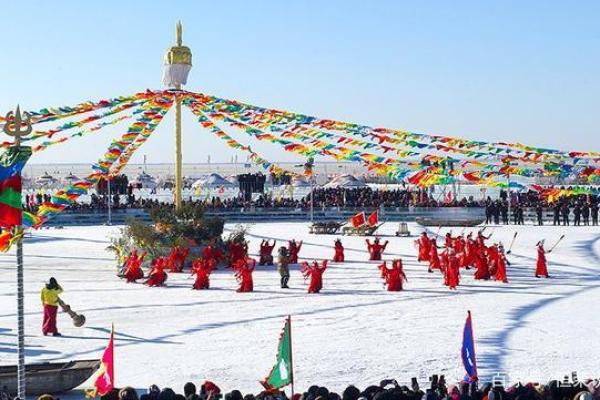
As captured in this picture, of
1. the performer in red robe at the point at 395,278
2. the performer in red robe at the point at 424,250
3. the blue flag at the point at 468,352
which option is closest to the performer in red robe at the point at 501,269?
the performer in red robe at the point at 395,278

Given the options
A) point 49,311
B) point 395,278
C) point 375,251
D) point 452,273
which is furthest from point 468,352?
point 375,251

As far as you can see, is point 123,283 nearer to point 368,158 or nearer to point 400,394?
point 368,158

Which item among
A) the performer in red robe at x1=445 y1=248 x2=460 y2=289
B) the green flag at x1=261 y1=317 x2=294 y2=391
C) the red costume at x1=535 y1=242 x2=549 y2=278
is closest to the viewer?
the green flag at x1=261 y1=317 x2=294 y2=391

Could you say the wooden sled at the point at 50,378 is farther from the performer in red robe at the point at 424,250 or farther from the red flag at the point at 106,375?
the performer in red robe at the point at 424,250

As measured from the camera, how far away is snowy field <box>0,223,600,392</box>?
1327 cm

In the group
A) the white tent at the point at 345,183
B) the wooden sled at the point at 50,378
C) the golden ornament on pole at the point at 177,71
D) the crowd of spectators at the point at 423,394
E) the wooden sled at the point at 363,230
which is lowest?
the wooden sled at the point at 50,378

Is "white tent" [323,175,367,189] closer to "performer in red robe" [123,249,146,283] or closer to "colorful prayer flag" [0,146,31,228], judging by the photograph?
"performer in red robe" [123,249,146,283]

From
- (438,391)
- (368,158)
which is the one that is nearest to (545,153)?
(368,158)

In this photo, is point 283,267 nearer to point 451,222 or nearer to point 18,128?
point 18,128

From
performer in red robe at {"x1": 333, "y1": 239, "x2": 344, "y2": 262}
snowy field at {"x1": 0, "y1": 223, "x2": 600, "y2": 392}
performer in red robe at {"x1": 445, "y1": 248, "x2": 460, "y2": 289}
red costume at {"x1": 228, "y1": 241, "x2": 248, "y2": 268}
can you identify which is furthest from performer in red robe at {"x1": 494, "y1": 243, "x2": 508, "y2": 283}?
red costume at {"x1": 228, "y1": 241, "x2": 248, "y2": 268}

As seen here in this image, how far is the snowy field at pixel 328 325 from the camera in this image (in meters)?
13.3

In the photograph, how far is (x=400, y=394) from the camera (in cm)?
896

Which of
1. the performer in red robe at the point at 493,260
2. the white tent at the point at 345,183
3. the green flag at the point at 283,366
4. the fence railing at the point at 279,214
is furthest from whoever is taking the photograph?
the white tent at the point at 345,183

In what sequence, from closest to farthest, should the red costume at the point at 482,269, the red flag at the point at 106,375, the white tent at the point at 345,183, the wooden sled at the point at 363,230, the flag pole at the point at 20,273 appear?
the flag pole at the point at 20,273 → the red flag at the point at 106,375 → the red costume at the point at 482,269 → the wooden sled at the point at 363,230 → the white tent at the point at 345,183
